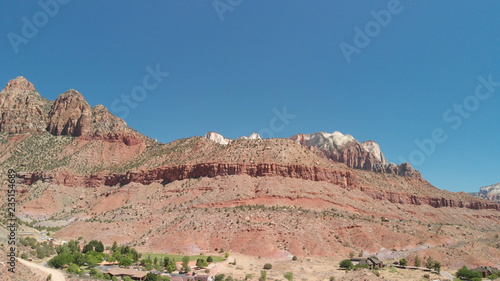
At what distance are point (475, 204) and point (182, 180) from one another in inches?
4432

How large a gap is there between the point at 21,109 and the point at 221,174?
86136 mm

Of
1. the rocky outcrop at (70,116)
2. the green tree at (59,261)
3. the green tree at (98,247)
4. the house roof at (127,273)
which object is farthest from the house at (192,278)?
the rocky outcrop at (70,116)

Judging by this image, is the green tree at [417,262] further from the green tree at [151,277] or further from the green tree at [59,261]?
the green tree at [59,261]

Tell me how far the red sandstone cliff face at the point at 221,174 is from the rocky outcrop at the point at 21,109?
28826 mm

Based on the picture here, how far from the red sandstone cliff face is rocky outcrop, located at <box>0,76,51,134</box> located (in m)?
28.8

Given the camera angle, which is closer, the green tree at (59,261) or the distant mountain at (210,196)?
the green tree at (59,261)

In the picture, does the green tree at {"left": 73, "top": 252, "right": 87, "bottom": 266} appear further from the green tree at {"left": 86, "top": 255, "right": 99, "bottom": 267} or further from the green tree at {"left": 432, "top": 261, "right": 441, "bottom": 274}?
the green tree at {"left": 432, "top": 261, "right": 441, "bottom": 274}

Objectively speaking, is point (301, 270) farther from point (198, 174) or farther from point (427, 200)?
point (427, 200)

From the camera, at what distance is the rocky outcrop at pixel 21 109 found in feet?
389

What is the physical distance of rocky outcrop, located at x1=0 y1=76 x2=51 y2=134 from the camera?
11869 cm

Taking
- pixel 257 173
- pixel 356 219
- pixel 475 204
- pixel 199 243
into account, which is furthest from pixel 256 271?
pixel 475 204

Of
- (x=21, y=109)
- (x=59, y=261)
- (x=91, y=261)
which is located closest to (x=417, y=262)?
(x=91, y=261)

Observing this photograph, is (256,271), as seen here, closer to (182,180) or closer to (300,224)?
(300,224)

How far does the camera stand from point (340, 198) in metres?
76.4
